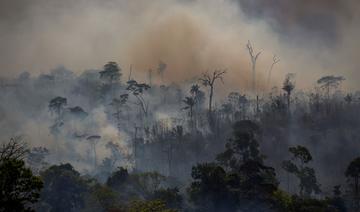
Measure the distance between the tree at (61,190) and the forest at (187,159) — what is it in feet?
0.60

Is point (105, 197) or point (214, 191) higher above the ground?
point (214, 191)

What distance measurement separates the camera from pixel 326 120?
149500 mm

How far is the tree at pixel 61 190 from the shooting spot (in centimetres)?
9156

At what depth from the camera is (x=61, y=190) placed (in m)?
92.1

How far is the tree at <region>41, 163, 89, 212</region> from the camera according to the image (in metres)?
91.6

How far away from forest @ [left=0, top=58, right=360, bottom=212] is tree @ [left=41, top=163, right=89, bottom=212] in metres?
0.18

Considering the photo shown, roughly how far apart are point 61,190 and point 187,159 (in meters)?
61.0

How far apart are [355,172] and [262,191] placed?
19.3m

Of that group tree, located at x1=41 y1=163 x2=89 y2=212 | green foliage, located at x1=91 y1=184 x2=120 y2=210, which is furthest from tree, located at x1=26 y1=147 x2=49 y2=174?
green foliage, located at x1=91 y1=184 x2=120 y2=210

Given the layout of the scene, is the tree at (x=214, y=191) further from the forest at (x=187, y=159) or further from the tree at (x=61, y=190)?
the tree at (x=61, y=190)

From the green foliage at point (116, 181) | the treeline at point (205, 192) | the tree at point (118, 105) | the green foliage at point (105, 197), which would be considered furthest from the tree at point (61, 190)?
the tree at point (118, 105)

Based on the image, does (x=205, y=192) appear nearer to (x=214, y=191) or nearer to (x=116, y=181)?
(x=214, y=191)

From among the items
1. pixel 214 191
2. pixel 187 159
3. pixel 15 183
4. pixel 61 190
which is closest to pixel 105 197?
pixel 61 190

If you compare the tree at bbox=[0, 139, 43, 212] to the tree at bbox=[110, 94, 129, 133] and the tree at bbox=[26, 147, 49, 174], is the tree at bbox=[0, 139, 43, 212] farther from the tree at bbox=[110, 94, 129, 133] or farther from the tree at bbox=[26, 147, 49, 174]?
the tree at bbox=[110, 94, 129, 133]
